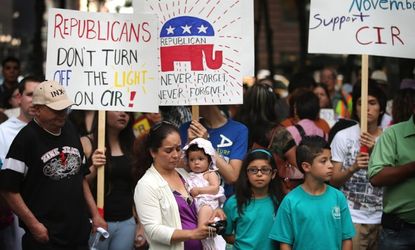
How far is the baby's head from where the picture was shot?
6680 millimetres

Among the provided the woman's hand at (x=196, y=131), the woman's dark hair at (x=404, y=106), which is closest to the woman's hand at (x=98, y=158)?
the woman's hand at (x=196, y=131)

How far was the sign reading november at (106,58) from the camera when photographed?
7328mm

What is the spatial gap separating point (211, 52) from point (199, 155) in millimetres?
1153

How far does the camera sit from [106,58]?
743 centimetres

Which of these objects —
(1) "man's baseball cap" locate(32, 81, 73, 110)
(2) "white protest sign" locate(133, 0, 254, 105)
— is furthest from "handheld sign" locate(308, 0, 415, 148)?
(1) "man's baseball cap" locate(32, 81, 73, 110)

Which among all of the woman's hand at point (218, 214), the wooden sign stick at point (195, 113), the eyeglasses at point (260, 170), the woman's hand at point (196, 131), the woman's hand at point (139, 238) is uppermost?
the wooden sign stick at point (195, 113)

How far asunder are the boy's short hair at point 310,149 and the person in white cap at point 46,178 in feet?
5.38

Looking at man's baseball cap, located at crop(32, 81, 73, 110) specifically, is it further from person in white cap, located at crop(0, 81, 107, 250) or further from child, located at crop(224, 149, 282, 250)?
child, located at crop(224, 149, 282, 250)

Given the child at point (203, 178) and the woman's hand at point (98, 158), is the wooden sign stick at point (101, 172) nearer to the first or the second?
the woman's hand at point (98, 158)

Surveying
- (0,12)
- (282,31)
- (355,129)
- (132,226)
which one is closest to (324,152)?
(355,129)

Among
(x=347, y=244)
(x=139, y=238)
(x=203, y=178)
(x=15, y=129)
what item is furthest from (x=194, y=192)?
(x=15, y=129)

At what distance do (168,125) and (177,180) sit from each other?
1.28 ft

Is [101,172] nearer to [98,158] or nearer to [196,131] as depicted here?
[98,158]

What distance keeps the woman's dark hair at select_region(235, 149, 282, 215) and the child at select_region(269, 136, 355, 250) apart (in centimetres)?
27
